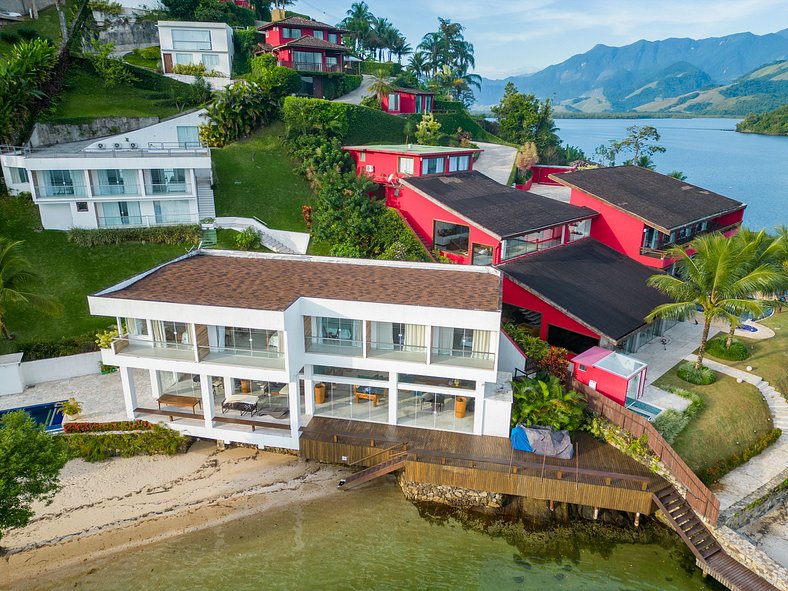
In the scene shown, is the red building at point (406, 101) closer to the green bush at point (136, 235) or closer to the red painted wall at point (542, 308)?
the green bush at point (136, 235)

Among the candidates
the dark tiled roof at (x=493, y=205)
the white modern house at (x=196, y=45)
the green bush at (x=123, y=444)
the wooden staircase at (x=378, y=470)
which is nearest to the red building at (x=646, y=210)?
the dark tiled roof at (x=493, y=205)

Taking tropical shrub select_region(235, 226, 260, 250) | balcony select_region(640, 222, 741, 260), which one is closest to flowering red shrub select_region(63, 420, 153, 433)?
tropical shrub select_region(235, 226, 260, 250)

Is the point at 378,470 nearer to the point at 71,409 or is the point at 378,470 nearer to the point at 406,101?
the point at 71,409

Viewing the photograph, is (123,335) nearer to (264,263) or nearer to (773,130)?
(264,263)

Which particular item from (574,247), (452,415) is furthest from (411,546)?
(574,247)

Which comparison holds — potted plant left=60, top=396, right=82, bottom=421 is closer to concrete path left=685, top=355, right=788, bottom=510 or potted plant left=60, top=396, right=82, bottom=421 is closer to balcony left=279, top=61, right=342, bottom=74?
concrete path left=685, top=355, right=788, bottom=510
